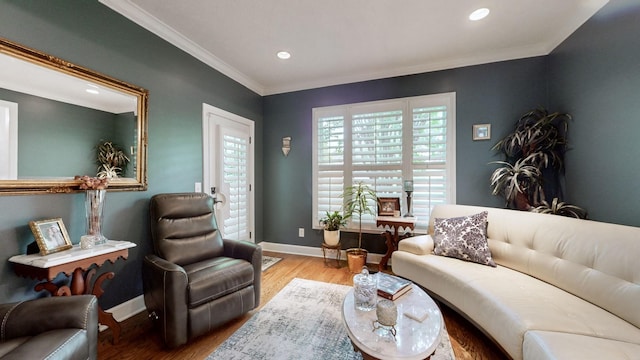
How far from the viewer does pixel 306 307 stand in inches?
88.7

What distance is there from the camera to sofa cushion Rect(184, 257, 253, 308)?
68.2 inches

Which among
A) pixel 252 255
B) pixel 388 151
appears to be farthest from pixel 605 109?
pixel 252 255

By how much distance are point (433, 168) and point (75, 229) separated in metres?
3.62

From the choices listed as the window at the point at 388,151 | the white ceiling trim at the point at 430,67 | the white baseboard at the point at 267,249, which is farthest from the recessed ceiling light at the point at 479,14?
the white baseboard at the point at 267,249

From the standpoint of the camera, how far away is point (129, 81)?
2154 millimetres

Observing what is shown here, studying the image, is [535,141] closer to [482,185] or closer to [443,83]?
[482,185]

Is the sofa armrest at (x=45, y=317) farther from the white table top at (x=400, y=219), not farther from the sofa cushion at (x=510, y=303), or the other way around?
the white table top at (x=400, y=219)

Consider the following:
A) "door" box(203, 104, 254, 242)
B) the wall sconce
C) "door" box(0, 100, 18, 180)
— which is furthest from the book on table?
the wall sconce

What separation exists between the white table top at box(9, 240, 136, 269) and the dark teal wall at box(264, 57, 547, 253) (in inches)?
94.9

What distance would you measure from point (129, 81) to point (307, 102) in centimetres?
225

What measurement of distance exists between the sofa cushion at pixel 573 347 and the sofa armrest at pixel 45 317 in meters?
2.17

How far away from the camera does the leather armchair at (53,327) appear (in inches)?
41.2

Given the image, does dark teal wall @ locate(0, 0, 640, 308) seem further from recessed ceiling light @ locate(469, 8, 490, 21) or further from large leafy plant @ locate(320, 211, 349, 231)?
recessed ceiling light @ locate(469, 8, 490, 21)

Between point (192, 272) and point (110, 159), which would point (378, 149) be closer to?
point (192, 272)
